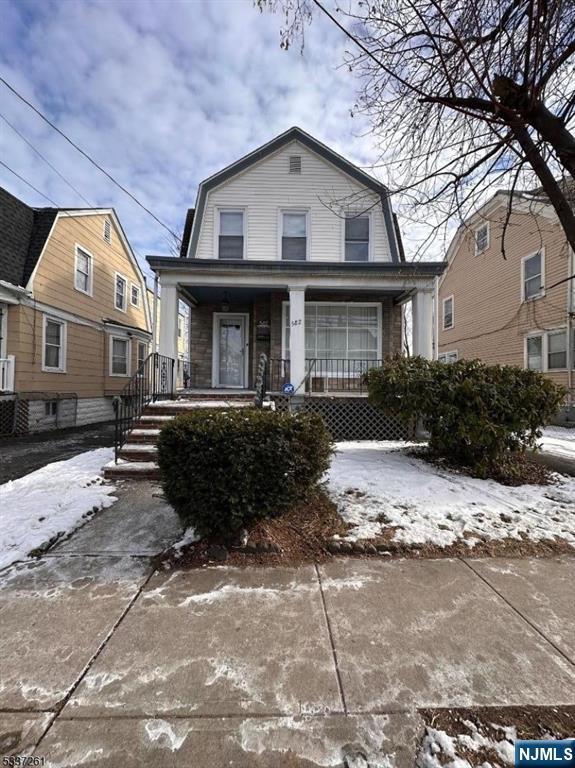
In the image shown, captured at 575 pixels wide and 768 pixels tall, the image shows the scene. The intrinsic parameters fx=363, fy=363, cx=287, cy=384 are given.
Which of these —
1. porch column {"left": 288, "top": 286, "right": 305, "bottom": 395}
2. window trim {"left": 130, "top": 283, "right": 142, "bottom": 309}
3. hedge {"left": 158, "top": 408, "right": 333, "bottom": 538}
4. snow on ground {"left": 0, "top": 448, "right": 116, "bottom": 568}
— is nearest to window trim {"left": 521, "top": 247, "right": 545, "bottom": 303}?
porch column {"left": 288, "top": 286, "right": 305, "bottom": 395}

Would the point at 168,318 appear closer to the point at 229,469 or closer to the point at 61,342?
the point at 61,342

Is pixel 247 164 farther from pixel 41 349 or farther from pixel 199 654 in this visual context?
pixel 199 654

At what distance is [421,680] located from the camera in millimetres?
1830

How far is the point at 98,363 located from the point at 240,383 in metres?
6.63

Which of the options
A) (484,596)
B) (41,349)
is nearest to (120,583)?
(484,596)

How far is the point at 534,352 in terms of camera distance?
43.3 feet

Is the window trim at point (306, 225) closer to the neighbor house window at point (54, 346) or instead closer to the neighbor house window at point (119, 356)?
the neighbor house window at point (54, 346)

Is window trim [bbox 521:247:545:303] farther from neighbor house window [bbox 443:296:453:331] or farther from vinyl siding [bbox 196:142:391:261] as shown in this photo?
vinyl siding [bbox 196:142:391:261]

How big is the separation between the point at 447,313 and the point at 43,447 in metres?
17.5

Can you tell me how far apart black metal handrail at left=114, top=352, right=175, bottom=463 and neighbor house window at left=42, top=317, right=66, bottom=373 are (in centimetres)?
496

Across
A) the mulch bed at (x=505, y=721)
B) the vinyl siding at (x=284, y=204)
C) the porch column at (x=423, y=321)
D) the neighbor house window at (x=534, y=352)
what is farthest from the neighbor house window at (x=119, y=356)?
the neighbor house window at (x=534, y=352)

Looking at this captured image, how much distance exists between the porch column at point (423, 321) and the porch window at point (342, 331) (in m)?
1.66

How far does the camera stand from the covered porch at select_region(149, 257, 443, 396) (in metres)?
8.49

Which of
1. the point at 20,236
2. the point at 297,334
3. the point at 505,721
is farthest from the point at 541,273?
the point at 20,236
